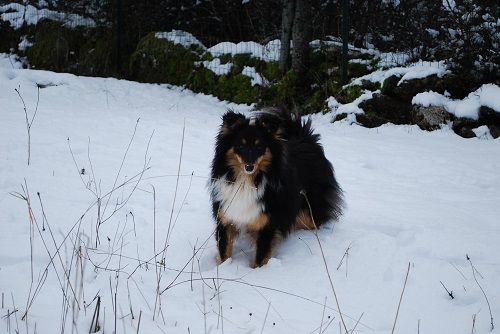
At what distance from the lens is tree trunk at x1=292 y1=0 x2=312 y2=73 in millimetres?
8867

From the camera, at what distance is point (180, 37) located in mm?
11461

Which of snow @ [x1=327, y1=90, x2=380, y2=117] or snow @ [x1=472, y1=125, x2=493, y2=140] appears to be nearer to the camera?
snow @ [x1=472, y1=125, x2=493, y2=140]

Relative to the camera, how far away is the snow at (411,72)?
24.3ft

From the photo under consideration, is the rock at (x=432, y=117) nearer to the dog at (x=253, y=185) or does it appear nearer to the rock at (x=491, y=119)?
the rock at (x=491, y=119)

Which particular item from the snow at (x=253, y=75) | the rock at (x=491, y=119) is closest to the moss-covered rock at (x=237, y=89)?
the snow at (x=253, y=75)

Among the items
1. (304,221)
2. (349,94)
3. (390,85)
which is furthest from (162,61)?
(304,221)

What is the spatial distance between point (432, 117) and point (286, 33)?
357 cm

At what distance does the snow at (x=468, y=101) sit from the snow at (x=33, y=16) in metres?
9.41

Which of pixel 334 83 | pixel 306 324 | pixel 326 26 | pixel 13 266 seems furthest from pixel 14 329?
pixel 326 26

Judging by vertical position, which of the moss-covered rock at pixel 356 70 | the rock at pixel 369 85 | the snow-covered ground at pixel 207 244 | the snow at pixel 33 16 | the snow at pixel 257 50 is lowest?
the snow-covered ground at pixel 207 244

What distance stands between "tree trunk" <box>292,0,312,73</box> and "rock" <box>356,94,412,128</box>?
2063 millimetres

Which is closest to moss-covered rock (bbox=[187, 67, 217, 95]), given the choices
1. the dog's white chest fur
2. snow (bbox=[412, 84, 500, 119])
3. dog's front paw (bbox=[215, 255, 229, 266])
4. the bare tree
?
the bare tree

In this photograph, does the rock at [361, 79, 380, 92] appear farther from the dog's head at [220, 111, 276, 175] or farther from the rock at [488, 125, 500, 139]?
the dog's head at [220, 111, 276, 175]

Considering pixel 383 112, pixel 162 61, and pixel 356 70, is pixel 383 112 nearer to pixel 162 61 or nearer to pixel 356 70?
pixel 356 70
